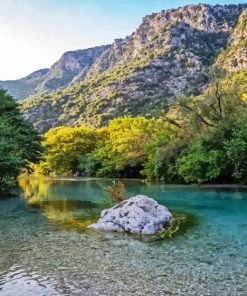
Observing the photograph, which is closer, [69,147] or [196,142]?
[196,142]

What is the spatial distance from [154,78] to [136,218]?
133923 mm

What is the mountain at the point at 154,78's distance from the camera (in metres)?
134

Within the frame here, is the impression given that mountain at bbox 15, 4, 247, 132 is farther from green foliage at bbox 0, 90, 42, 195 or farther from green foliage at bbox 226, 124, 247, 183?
green foliage at bbox 226, 124, 247, 183

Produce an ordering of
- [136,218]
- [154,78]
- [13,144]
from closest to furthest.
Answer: [136,218], [13,144], [154,78]

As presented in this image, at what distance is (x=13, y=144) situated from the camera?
107 feet

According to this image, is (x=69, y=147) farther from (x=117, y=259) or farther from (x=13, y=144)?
(x=117, y=259)

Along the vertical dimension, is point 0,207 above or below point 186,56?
below

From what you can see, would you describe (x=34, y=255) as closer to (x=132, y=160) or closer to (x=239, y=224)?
(x=239, y=224)

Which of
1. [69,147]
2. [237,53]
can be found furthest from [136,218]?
[237,53]

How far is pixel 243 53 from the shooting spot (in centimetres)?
12306

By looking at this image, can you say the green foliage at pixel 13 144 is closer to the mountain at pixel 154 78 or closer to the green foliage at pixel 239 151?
the green foliage at pixel 239 151

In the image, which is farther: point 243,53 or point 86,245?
point 243,53

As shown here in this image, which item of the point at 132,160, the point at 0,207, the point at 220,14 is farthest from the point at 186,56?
the point at 0,207

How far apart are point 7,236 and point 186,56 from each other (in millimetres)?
143461
